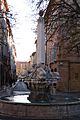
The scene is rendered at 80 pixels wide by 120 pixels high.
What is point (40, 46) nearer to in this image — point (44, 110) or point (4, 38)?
point (44, 110)

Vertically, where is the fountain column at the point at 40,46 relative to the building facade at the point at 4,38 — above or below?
below

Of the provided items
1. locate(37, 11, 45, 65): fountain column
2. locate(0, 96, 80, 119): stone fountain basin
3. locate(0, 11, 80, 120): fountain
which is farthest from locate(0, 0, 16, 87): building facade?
locate(0, 96, 80, 119): stone fountain basin

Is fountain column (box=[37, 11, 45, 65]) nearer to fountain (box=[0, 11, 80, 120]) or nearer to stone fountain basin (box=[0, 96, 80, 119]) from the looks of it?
fountain (box=[0, 11, 80, 120])

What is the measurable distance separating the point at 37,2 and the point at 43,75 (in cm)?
724

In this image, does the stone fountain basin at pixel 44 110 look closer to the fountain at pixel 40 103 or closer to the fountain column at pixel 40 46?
the fountain at pixel 40 103

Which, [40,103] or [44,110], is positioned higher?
[40,103]

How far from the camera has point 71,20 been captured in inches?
990

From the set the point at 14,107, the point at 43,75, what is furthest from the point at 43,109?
the point at 43,75

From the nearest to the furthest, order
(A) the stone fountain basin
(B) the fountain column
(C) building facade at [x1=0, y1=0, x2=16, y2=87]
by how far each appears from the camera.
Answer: (A) the stone fountain basin
(B) the fountain column
(C) building facade at [x1=0, y1=0, x2=16, y2=87]

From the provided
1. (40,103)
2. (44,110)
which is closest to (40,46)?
(40,103)

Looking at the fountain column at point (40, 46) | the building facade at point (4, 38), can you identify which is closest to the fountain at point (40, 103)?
the fountain column at point (40, 46)

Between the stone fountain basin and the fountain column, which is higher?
the fountain column

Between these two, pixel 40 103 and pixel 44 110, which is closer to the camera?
pixel 44 110

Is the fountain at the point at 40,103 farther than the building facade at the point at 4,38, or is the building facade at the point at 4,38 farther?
the building facade at the point at 4,38
